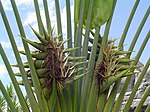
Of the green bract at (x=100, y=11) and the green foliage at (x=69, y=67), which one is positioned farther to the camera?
the green bract at (x=100, y=11)

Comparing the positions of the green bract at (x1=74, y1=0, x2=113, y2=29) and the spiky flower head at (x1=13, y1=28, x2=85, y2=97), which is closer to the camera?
the spiky flower head at (x1=13, y1=28, x2=85, y2=97)

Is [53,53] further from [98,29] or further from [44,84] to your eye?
[98,29]

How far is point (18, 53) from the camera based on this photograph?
151 centimetres

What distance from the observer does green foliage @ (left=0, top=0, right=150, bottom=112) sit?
1.54 m

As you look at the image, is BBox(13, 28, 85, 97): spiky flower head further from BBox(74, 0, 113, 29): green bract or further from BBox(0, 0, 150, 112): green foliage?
BBox(74, 0, 113, 29): green bract

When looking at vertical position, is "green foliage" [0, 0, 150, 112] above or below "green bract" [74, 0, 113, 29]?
below

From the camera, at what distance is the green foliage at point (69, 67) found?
5.06ft

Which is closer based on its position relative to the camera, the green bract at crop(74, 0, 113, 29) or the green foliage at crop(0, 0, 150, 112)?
the green foliage at crop(0, 0, 150, 112)

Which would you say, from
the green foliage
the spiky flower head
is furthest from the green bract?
the spiky flower head

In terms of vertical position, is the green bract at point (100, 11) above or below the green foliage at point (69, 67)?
above

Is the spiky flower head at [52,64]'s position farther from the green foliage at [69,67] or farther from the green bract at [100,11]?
the green bract at [100,11]

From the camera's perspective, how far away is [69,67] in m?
1.58

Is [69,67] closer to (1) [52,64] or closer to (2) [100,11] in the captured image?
(1) [52,64]

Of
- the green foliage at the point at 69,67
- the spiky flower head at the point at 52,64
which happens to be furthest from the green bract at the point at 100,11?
the spiky flower head at the point at 52,64
